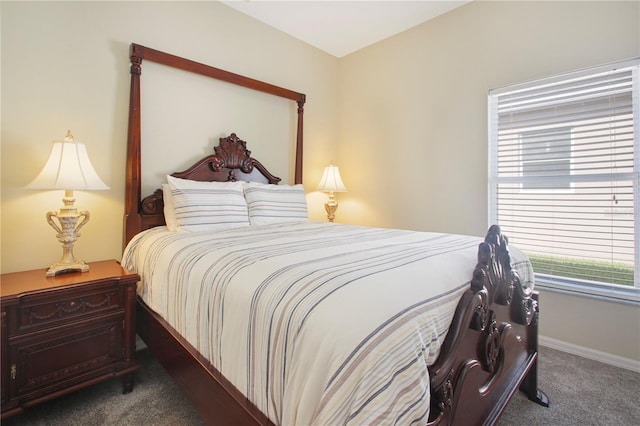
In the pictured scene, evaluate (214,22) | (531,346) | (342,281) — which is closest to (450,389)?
(342,281)

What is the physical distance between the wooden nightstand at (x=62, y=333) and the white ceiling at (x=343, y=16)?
2.53 m

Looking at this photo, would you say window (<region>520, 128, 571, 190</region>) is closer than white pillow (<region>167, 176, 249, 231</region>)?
No

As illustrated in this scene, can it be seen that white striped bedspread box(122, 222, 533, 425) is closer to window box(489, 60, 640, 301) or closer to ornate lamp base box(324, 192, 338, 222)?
window box(489, 60, 640, 301)

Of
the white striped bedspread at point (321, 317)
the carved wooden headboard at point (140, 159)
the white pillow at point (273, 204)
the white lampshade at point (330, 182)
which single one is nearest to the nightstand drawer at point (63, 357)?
the white striped bedspread at point (321, 317)

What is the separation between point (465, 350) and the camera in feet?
3.43

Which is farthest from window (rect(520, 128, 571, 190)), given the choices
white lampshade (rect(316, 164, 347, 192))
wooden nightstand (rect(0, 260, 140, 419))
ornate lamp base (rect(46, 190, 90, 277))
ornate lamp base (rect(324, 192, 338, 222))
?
ornate lamp base (rect(46, 190, 90, 277))

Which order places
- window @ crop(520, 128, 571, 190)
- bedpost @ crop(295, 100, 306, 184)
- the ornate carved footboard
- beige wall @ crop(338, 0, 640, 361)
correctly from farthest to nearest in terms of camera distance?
bedpost @ crop(295, 100, 306, 184)
window @ crop(520, 128, 571, 190)
beige wall @ crop(338, 0, 640, 361)
the ornate carved footboard

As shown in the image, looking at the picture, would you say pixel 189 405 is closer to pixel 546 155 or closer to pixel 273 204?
pixel 273 204

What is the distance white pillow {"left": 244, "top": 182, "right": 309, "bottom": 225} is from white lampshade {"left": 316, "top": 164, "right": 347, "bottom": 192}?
606 mm

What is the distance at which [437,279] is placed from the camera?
1075mm

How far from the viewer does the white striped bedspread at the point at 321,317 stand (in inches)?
29.0

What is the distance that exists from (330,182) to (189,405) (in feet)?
7.73

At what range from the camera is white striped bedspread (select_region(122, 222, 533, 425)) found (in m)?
0.74

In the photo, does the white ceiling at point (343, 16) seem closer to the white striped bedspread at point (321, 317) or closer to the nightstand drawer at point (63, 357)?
the white striped bedspread at point (321, 317)
